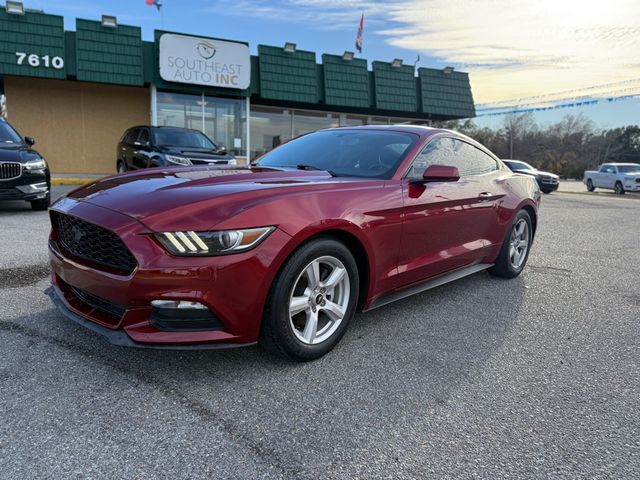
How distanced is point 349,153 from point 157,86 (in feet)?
47.7

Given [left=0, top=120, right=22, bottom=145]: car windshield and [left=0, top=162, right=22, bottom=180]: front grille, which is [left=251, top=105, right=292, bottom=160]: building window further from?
[left=0, top=162, right=22, bottom=180]: front grille

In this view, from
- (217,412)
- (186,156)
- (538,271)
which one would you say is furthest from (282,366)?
(186,156)

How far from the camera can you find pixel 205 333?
2.46 metres

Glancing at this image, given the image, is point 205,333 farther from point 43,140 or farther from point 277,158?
point 43,140

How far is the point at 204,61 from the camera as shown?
650 inches

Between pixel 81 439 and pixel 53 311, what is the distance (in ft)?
5.76

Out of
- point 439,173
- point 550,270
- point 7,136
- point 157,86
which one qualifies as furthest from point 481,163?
point 157,86

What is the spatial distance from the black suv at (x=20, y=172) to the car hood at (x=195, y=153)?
8.84 feet

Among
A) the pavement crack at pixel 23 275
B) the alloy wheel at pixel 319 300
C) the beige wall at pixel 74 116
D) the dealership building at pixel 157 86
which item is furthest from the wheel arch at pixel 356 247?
the beige wall at pixel 74 116

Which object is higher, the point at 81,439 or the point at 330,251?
the point at 330,251

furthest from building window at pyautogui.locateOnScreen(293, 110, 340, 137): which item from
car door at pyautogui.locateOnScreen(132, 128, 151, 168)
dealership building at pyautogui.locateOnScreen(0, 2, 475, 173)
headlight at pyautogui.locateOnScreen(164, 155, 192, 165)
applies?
headlight at pyautogui.locateOnScreen(164, 155, 192, 165)

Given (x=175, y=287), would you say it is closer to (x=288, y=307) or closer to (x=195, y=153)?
(x=288, y=307)

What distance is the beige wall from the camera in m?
16.2

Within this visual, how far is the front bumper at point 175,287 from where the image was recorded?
2.36 meters
